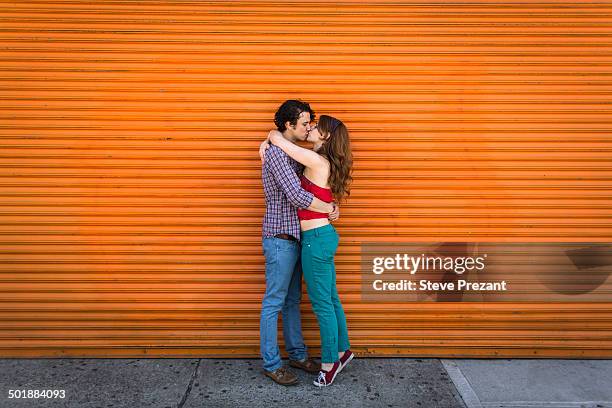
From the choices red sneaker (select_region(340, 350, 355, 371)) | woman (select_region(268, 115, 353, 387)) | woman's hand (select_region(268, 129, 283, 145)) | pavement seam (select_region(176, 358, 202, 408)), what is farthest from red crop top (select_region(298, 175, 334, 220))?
pavement seam (select_region(176, 358, 202, 408))

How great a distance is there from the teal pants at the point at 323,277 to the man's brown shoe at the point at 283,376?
0.28m

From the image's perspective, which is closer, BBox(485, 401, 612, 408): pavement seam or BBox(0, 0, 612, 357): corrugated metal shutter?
BBox(485, 401, 612, 408): pavement seam

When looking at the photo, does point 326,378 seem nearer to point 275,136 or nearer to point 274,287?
point 274,287

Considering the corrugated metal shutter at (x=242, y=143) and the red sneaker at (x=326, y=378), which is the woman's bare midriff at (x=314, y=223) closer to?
the corrugated metal shutter at (x=242, y=143)

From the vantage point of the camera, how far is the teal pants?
3881 mm

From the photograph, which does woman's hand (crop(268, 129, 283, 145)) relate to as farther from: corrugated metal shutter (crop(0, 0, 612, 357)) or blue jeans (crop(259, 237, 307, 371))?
blue jeans (crop(259, 237, 307, 371))

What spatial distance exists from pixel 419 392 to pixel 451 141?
2.10m

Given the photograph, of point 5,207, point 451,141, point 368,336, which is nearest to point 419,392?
point 368,336

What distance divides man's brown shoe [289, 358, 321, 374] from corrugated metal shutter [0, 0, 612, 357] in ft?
1.18

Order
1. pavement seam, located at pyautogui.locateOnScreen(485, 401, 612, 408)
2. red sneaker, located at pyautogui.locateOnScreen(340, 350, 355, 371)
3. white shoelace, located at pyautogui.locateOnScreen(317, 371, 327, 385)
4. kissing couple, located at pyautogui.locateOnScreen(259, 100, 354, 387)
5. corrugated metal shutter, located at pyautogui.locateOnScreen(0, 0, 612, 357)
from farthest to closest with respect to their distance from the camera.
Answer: corrugated metal shutter, located at pyautogui.locateOnScreen(0, 0, 612, 357) → red sneaker, located at pyautogui.locateOnScreen(340, 350, 355, 371) → white shoelace, located at pyautogui.locateOnScreen(317, 371, 327, 385) → kissing couple, located at pyautogui.locateOnScreen(259, 100, 354, 387) → pavement seam, located at pyautogui.locateOnScreen(485, 401, 612, 408)

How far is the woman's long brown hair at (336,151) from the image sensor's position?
12.6 feet

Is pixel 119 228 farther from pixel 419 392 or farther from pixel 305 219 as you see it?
pixel 419 392

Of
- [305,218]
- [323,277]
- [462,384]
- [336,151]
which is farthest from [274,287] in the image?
[462,384]

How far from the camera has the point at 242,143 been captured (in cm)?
444
